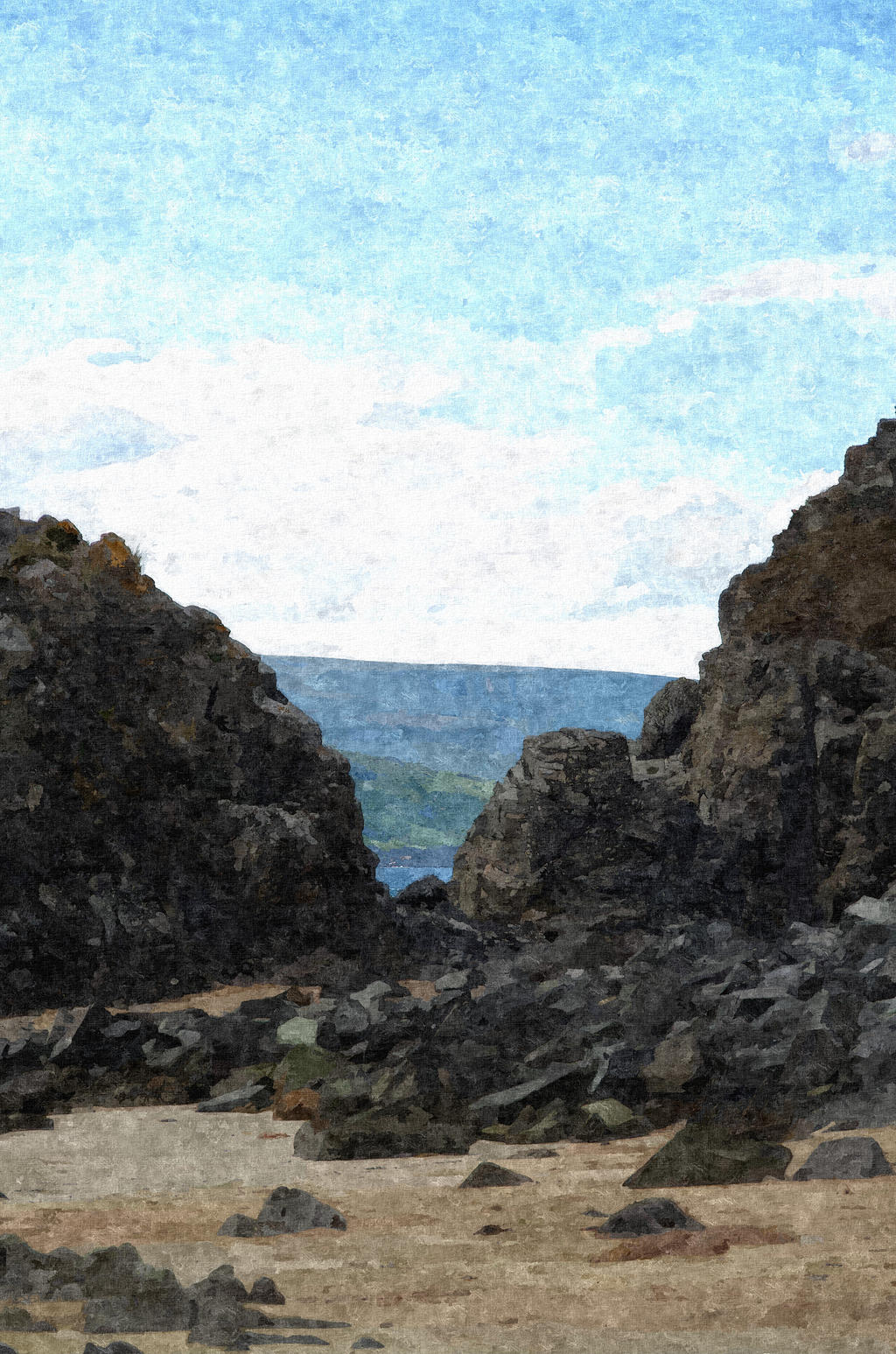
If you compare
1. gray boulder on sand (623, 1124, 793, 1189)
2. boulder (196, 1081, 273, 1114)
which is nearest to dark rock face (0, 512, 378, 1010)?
boulder (196, 1081, 273, 1114)

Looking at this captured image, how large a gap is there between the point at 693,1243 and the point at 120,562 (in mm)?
8939

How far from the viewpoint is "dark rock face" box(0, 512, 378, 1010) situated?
1010 cm

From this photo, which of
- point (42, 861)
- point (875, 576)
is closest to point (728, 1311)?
point (42, 861)

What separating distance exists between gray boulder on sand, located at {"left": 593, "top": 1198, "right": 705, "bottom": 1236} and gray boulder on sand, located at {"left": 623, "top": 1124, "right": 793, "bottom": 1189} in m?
0.61

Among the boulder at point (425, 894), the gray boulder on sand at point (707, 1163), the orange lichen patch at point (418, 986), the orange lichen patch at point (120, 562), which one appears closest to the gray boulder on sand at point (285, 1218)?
the gray boulder on sand at point (707, 1163)

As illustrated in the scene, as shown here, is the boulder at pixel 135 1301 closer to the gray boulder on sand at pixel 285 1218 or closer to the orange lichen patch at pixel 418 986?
the gray boulder on sand at pixel 285 1218

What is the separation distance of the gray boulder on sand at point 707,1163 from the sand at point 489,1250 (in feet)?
0.27

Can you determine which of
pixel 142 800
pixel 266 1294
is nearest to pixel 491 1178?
pixel 266 1294

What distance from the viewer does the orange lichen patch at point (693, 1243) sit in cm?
338

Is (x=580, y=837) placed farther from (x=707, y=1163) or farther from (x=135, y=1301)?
(x=135, y=1301)

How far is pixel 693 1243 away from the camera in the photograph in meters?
3.43

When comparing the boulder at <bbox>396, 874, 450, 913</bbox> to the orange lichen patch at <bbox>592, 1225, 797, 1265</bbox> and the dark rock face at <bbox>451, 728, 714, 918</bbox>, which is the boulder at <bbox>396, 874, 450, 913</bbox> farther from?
the orange lichen patch at <bbox>592, 1225, 797, 1265</bbox>

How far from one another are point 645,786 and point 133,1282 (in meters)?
11.4

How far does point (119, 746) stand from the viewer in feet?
35.1
